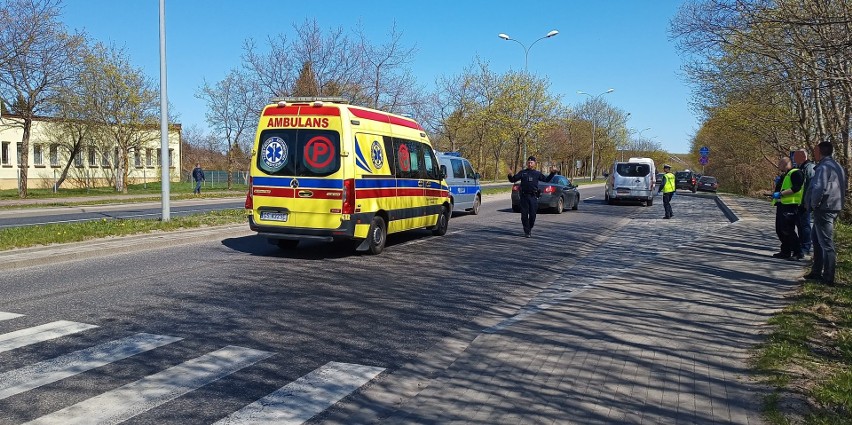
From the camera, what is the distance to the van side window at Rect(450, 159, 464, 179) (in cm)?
2001

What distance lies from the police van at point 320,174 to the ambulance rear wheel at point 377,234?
0.06 feet

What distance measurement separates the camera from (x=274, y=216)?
35.9 feet

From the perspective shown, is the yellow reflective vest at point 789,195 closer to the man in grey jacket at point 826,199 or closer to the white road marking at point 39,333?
the man in grey jacket at point 826,199

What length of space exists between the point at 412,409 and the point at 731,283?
608cm

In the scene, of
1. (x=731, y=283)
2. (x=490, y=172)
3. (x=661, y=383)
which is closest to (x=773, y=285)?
(x=731, y=283)

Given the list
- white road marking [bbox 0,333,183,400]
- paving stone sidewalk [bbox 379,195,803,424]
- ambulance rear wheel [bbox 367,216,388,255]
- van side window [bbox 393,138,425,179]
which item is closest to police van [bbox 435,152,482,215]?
van side window [bbox 393,138,425,179]

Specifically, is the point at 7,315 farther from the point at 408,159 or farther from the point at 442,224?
the point at 442,224

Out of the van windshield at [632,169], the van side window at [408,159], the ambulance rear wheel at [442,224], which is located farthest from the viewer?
the van windshield at [632,169]

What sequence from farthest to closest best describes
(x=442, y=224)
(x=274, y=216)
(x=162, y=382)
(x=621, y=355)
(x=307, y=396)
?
(x=442, y=224), (x=274, y=216), (x=621, y=355), (x=162, y=382), (x=307, y=396)

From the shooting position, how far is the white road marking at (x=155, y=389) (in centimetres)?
399

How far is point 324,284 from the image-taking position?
8.70 metres

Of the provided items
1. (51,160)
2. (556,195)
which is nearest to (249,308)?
(556,195)

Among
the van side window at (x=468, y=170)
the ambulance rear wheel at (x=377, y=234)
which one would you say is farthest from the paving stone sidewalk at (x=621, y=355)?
the van side window at (x=468, y=170)

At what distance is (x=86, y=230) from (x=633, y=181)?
2185 cm
